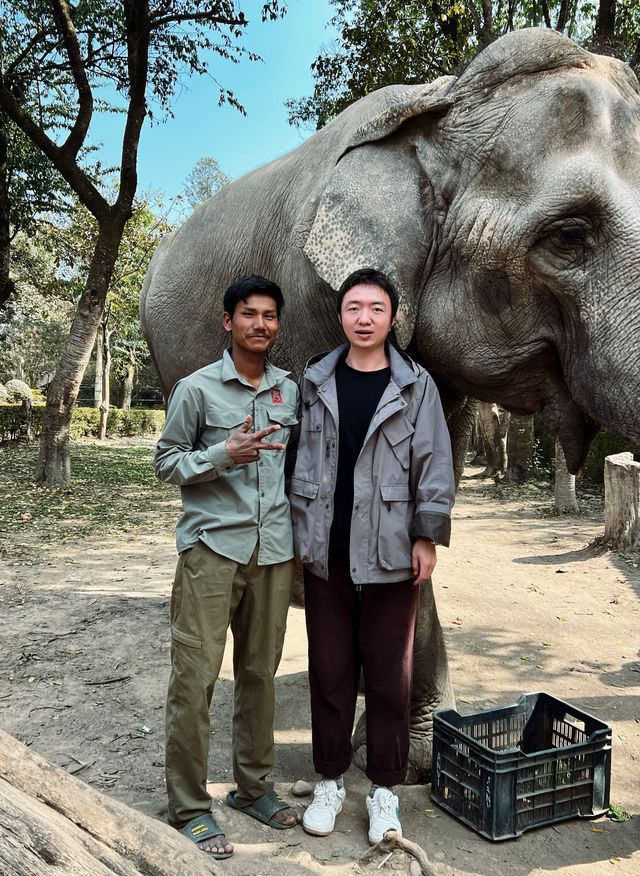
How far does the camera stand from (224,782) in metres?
3.14

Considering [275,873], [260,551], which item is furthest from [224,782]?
[260,551]

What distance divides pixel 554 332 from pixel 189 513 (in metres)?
1.46

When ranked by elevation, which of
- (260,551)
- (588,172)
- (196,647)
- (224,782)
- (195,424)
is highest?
(588,172)

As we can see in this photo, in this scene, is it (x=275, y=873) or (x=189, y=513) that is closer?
(x=275, y=873)

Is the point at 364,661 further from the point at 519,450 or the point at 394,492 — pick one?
the point at 519,450

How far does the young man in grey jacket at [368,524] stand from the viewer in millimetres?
2551

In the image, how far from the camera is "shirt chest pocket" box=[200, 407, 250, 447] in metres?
2.64

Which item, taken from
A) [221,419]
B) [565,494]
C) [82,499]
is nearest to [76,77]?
[82,499]

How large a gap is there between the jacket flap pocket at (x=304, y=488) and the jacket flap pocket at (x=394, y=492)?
0.81ft

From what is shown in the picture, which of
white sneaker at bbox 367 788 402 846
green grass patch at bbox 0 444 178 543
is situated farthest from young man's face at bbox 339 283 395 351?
green grass patch at bbox 0 444 178 543

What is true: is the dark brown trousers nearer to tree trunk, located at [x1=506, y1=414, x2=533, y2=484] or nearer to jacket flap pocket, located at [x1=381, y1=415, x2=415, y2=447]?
jacket flap pocket, located at [x1=381, y1=415, x2=415, y2=447]

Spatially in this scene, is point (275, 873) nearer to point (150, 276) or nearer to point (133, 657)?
point (133, 657)

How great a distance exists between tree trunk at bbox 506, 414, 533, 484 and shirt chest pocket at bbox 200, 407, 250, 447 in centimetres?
1229

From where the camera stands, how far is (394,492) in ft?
8.39
